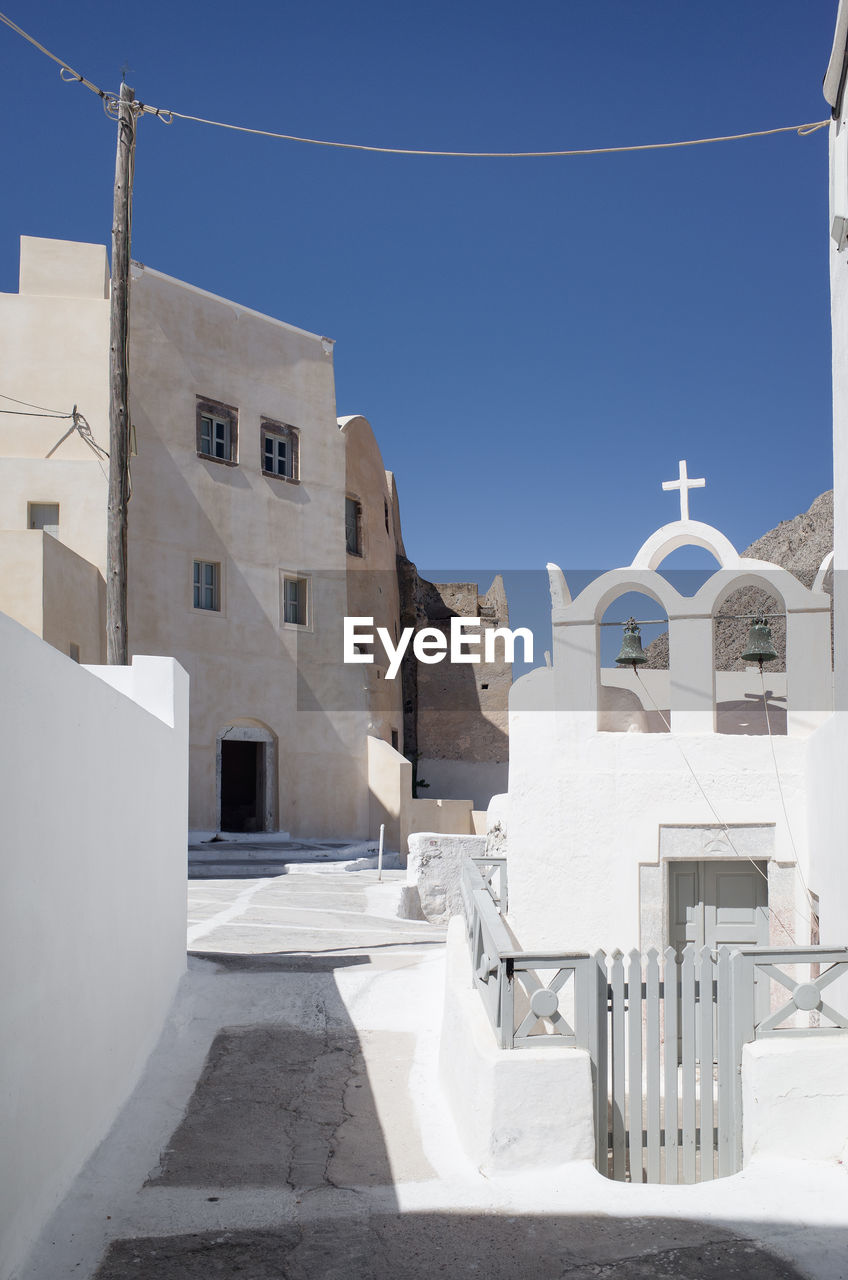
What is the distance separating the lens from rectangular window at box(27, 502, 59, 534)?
1898 centimetres

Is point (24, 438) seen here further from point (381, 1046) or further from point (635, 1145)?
point (635, 1145)

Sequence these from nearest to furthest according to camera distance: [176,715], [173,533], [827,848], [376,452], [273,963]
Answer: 1. [827,848]
2. [176,715]
3. [273,963]
4. [173,533]
5. [376,452]

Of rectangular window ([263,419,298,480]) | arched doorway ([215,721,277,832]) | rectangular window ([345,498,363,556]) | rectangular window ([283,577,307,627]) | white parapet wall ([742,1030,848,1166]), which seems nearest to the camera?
white parapet wall ([742,1030,848,1166])

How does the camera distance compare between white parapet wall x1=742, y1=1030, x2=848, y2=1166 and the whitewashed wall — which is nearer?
white parapet wall x1=742, y1=1030, x2=848, y2=1166

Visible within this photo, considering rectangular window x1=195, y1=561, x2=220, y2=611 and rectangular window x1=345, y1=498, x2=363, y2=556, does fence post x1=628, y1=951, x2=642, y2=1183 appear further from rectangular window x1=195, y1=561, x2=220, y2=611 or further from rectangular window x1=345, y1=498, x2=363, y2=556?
rectangular window x1=345, y1=498, x2=363, y2=556

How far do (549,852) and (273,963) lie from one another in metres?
2.94

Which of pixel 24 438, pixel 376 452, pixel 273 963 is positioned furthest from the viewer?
pixel 376 452

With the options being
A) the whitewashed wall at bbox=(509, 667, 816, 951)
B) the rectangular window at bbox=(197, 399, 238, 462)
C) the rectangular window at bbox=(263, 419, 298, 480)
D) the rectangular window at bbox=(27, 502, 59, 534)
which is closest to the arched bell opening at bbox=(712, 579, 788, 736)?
the whitewashed wall at bbox=(509, 667, 816, 951)

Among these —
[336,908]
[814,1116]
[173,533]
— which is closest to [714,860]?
[814,1116]

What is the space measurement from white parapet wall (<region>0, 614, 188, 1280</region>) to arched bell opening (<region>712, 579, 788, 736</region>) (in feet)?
15.6

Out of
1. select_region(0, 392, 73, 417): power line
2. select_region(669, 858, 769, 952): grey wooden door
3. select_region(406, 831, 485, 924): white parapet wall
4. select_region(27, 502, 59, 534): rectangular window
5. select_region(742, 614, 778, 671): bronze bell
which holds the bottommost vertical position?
select_region(406, 831, 485, 924): white parapet wall

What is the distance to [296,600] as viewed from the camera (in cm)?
2483

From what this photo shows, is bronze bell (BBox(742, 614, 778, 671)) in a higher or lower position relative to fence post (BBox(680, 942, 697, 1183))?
higher

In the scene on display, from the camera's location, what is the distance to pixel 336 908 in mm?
14875
